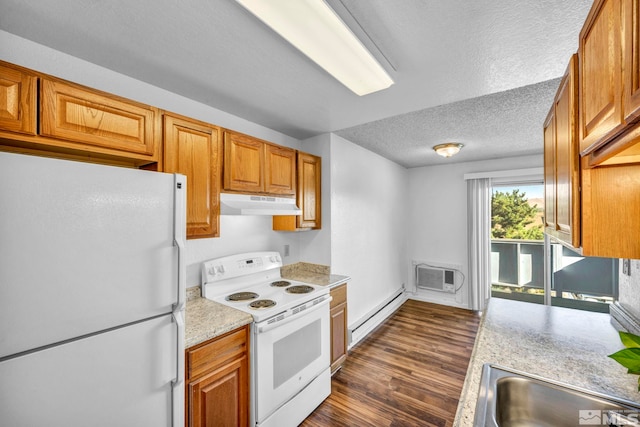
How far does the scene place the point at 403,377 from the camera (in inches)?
96.7

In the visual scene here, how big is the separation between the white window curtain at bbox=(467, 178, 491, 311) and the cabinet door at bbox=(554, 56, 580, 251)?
3172 millimetres

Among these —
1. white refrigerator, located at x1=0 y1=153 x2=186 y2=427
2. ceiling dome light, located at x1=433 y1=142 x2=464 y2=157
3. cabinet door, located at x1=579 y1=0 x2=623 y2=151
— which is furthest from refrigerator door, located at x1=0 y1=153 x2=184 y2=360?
ceiling dome light, located at x1=433 y1=142 x2=464 y2=157

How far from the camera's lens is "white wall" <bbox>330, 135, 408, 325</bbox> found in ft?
9.42

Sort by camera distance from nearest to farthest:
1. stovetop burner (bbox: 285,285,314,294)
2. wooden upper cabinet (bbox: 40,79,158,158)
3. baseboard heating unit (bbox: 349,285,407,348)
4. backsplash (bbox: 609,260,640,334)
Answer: wooden upper cabinet (bbox: 40,79,158,158), backsplash (bbox: 609,260,640,334), stovetop burner (bbox: 285,285,314,294), baseboard heating unit (bbox: 349,285,407,348)

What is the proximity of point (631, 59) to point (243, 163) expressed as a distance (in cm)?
197

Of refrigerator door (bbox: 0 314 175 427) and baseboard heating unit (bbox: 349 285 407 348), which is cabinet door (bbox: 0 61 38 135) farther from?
baseboard heating unit (bbox: 349 285 407 348)

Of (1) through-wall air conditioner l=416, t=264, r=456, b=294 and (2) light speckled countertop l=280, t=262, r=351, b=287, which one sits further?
(1) through-wall air conditioner l=416, t=264, r=456, b=294

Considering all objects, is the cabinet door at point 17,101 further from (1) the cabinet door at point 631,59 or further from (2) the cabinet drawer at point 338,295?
(2) the cabinet drawer at point 338,295

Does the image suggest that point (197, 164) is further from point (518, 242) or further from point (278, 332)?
point (518, 242)

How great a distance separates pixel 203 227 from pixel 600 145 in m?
1.91

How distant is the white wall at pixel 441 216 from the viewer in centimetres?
428

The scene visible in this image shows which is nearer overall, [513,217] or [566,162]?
[566,162]

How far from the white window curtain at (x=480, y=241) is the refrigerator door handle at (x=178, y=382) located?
423cm

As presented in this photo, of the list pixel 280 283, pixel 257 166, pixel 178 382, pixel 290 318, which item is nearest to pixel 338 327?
pixel 280 283
